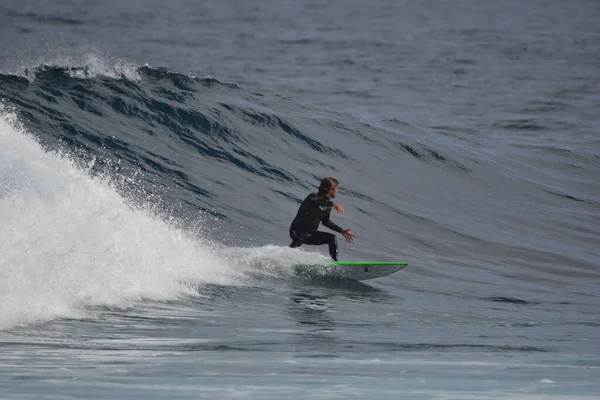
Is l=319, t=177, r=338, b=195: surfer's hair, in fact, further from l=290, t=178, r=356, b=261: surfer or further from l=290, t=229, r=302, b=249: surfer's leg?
l=290, t=229, r=302, b=249: surfer's leg

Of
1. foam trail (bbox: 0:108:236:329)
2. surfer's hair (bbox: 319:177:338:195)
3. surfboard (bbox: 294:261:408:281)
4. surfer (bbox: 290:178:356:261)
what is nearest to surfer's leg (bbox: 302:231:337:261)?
surfer (bbox: 290:178:356:261)

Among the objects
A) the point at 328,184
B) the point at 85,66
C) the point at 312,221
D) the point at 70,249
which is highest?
the point at 85,66

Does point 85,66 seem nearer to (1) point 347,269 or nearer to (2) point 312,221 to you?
(2) point 312,221

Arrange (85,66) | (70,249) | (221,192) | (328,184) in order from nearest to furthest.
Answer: (70,249) → (328,184) → (221,192) → (85,66)

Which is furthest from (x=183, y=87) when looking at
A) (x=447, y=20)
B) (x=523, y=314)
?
(x=447, y=20)

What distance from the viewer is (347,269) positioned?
13.0m

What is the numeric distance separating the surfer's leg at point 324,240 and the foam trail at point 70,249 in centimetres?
104

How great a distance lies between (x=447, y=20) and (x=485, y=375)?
6657 centimetres

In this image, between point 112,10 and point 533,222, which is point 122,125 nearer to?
point 533,222

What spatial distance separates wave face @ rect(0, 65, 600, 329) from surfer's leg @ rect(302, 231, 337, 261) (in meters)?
0.29

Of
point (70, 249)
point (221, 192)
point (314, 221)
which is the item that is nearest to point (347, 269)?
point (314, 221)

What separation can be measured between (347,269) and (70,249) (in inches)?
141

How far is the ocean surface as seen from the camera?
8133 mm

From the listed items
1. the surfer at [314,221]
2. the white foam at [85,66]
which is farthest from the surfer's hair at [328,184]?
the white foam at [85,66]
